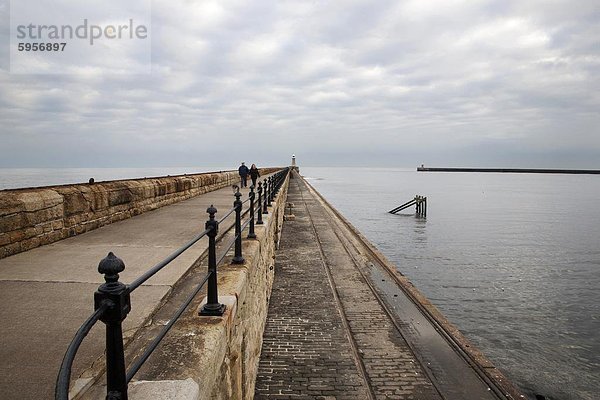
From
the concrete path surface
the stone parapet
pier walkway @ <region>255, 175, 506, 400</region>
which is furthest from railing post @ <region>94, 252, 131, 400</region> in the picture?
pier walkway @ <region>255, 175, 506, 400</region>

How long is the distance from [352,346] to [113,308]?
765 centimetres

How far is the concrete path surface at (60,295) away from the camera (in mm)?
2648

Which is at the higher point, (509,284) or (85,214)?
(85,214)

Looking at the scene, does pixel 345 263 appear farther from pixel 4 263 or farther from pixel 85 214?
pixel 4 263

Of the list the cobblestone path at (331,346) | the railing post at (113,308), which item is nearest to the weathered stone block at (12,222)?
the railing post at (113,308)

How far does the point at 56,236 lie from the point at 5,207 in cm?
120

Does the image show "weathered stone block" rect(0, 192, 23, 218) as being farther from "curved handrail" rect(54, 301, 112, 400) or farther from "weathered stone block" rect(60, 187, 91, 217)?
"curved handrail" rect(54, 301, 112, 400)

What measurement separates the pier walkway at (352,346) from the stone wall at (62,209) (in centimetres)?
426

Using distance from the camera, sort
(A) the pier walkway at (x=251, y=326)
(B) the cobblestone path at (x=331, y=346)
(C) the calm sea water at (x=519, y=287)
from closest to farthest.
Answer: (A) the pier walkway at (x=251, y=326) < (B) the cobblestone path at (x=331, y=346) < (C) the calm sea water at (x=519, y=287)

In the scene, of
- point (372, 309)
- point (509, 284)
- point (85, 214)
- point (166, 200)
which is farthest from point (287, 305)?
point (509, 284)

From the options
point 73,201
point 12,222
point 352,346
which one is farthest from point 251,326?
point 73,201

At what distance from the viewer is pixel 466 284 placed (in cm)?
1819

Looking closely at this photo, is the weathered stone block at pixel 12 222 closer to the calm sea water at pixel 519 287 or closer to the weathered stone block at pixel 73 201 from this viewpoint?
the weathered stone block at pixel 73 201

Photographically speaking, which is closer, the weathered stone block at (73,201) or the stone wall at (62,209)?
the stone wall at (62,209)
